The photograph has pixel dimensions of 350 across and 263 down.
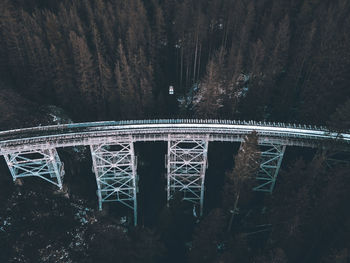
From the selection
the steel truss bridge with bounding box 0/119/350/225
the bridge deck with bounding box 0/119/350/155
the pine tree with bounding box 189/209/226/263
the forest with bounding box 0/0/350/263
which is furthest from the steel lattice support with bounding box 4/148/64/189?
the pine tree with bounding box 189/209/226/263

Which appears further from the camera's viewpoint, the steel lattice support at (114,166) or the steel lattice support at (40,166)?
the steel lattice support at (114,166)

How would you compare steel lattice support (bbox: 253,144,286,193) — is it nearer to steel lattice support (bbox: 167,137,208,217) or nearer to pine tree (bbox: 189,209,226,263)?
steel lattice support (bbox: 167,137,208,217)

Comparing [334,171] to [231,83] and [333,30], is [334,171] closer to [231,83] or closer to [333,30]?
[231,83]

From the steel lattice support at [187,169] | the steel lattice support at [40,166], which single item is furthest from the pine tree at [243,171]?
the steel lattice support at [40,166]

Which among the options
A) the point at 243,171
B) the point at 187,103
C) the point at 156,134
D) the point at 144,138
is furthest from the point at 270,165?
the point at 187,103

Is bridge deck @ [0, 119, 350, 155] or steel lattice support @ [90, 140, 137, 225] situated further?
steel lattice support @ [90, 140, 137, 225]

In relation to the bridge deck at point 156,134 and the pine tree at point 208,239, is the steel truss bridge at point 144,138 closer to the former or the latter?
the bridge deck at point 156,134
